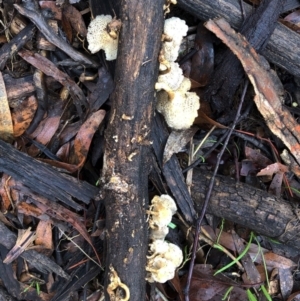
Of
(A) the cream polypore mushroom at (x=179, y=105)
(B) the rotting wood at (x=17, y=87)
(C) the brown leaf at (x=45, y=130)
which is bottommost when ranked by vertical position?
(C) the brown leaf at (x=45, y=130)

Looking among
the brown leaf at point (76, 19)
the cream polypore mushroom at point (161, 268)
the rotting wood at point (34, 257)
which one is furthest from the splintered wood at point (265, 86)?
the rotting wood at point (34, 257)

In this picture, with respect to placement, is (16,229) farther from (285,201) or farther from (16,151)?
(285,201)

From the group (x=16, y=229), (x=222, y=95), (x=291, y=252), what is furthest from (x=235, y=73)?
(x=16, y=229)

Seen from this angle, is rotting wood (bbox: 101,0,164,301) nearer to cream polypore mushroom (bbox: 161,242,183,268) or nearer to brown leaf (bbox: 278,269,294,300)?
cream polypore mushroom (bbox: 161,242,183,268)

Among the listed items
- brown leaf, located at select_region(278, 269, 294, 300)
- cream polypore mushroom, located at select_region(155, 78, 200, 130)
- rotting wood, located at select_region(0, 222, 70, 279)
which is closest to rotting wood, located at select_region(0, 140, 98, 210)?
rotting wood, located at select_region(0, 222, 70, 279)

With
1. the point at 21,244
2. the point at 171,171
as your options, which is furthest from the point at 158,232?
the point at 21,244

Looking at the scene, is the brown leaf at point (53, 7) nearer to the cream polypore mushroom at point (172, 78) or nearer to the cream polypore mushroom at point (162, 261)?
the cream polypore mushroom at point (172, 78)

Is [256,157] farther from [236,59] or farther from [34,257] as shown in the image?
[34,257]
